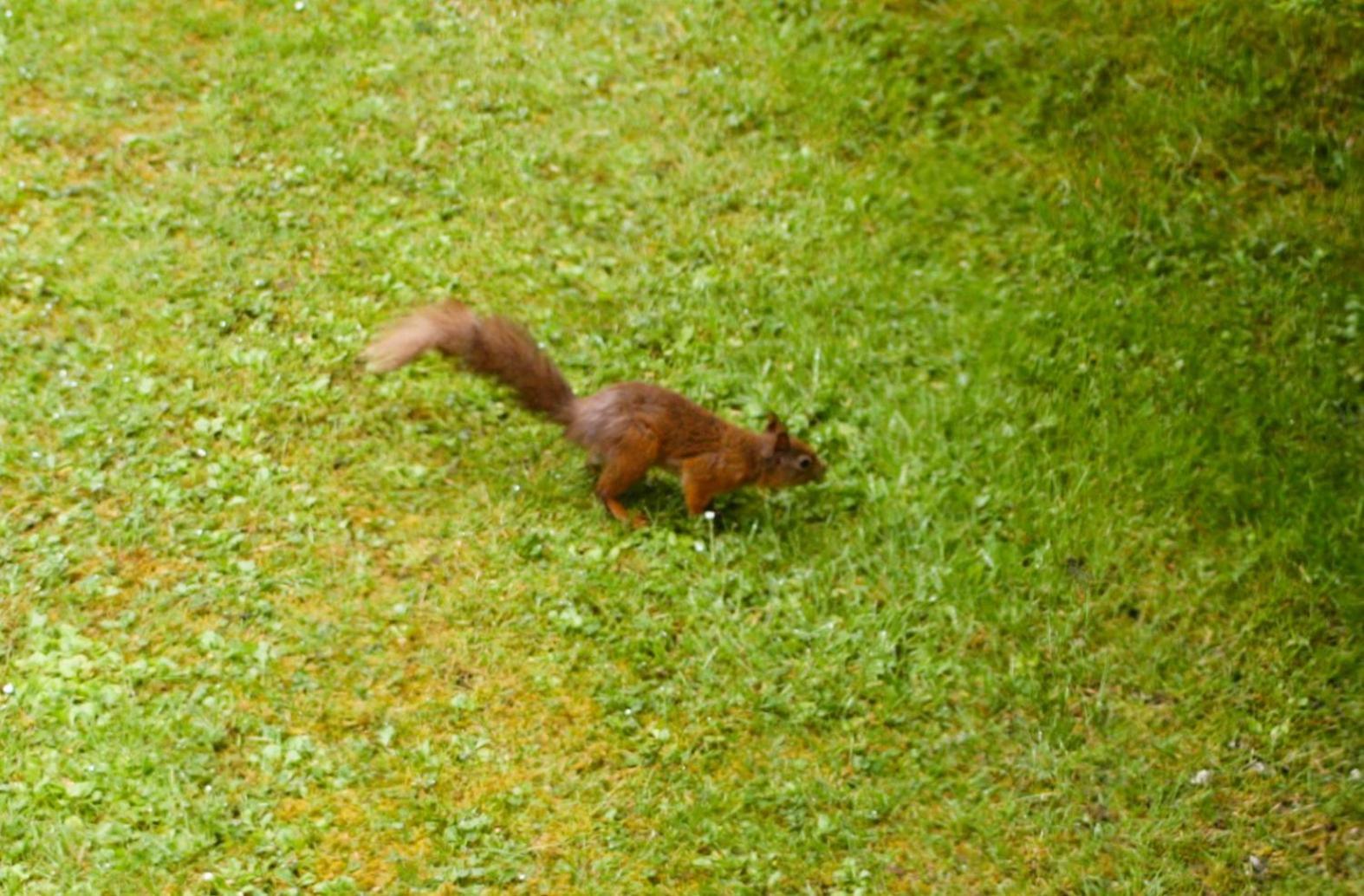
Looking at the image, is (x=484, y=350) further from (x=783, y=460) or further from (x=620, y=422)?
(x=783, y=460)

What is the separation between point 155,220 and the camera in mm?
7215

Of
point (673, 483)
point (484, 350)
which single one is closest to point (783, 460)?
point (673, 483)

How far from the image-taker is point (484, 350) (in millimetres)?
5953

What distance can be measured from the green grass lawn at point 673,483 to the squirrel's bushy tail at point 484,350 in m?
0.34

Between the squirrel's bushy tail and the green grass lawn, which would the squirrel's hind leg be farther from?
the squirrel's bushy tail

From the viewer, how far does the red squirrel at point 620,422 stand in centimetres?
594

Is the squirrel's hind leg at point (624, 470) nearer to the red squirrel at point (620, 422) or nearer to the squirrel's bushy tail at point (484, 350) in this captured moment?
the red squirrel at point (620, 422)

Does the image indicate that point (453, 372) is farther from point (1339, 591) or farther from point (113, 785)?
point (1339, 591)

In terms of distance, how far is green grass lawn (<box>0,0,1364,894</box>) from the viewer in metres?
4.96

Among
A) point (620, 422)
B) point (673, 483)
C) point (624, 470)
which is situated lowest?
point (673, 483)

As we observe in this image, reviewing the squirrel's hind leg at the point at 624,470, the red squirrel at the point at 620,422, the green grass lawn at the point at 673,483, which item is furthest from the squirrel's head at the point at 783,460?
the squirrel's hind leg at the point at 624,470

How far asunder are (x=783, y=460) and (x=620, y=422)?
63 cm

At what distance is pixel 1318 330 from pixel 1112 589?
186cm

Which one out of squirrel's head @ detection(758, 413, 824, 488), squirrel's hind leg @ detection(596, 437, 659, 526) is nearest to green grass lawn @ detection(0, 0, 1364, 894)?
squirrel's hind leg @ detection(596, 437, 659, 526)
